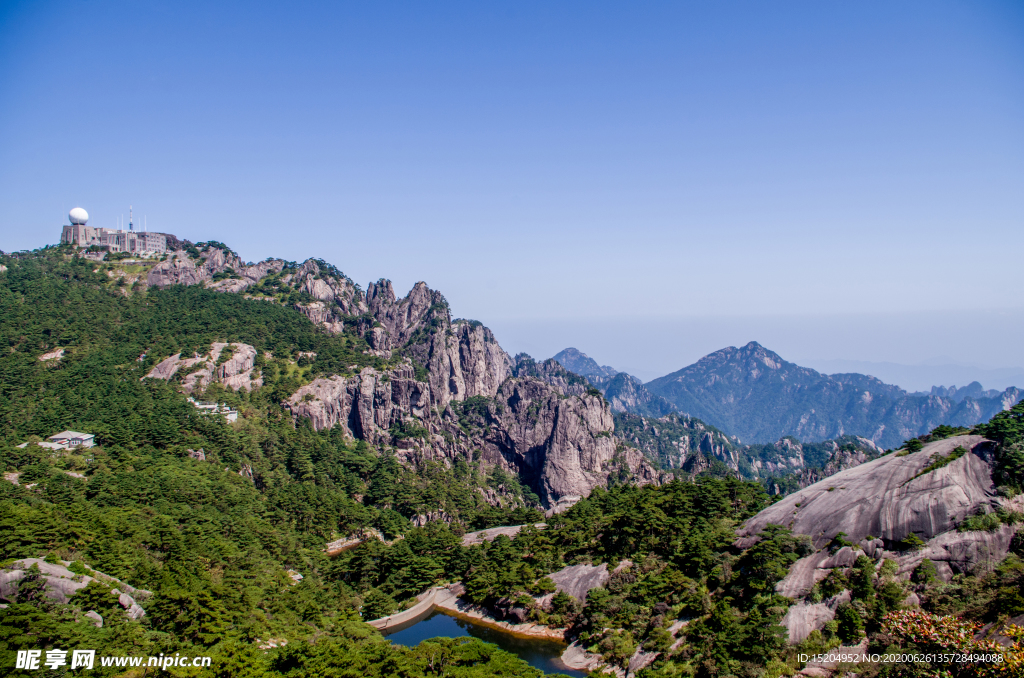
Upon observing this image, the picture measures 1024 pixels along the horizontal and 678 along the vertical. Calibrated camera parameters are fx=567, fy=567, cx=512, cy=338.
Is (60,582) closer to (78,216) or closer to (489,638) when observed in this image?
(489,638)

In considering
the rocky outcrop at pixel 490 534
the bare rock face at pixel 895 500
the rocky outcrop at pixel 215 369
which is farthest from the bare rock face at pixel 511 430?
the bare rock face at pixel 895 500

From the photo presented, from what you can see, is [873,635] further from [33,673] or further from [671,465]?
[671,465]

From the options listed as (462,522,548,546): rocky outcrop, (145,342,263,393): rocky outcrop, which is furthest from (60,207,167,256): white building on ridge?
(462,522,548,546): rocky outcrop

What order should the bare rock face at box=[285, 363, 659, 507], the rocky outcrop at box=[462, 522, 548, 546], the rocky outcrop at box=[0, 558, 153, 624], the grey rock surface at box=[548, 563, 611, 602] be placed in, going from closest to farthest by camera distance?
the rocky outcrop at box=[0, 558, 153, 624] → the grey rock surface at box=[548, 563, 611, 602] → the rocky outcrop at box=[462, 522, 548, 546] → the bare rock face at box=[285, 363, 659, 507]

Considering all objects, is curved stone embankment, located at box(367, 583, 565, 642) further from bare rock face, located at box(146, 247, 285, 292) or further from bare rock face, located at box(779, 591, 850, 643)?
bare rock face, located at box(146, 247, 285, 292)

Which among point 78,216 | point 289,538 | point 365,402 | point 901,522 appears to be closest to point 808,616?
point 901,522

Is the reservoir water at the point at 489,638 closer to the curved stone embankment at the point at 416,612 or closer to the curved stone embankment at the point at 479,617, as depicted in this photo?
the curved stone embankment at the point at 479,617

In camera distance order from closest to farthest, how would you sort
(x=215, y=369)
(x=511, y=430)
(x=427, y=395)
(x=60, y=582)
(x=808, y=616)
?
1. (x=60, y=582)
2. (x=808, y=616)
3. (x=215, y=369)
4. (x=427, y=395)
5. (x=511, y=430)
